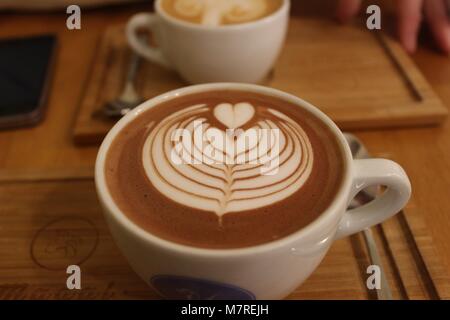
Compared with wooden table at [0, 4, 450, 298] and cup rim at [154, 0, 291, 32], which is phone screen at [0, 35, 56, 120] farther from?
cup rim at [154, 0, 291, 32]

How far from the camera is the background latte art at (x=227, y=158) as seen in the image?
47cm

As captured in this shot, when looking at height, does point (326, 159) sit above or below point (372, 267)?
above

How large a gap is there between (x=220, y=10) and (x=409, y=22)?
410 mm

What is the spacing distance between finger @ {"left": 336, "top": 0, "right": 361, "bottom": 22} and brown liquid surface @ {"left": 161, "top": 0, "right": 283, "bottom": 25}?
23 cm

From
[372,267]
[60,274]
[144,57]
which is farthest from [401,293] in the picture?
[144,57]

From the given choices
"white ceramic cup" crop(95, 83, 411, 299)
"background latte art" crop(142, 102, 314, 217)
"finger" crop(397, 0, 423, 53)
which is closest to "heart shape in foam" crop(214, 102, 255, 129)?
"background latte art" crop(142, 102, 314, 217)

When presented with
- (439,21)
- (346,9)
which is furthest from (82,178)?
(439,21)

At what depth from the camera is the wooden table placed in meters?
0.56

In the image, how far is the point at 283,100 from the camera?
587 mm

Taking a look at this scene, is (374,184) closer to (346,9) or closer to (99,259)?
(99,259)

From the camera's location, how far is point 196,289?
1.48 feet

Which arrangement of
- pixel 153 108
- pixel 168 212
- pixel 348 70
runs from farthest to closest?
pixel 348 70 → pixel 153 108 → pixel 168 212

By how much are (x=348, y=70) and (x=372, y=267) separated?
0.46 meters
